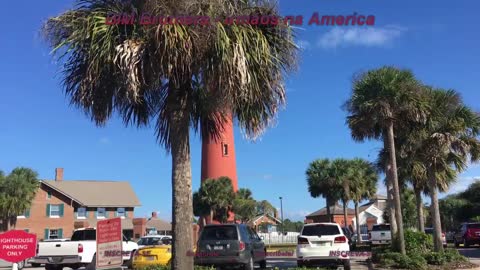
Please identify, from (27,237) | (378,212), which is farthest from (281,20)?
(378,212)

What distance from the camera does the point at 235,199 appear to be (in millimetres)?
55062

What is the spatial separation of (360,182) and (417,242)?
24.3 metres

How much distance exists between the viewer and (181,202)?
10.0 meters

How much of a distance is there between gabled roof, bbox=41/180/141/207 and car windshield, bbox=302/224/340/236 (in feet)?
131

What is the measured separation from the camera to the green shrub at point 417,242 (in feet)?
Result: 70.1

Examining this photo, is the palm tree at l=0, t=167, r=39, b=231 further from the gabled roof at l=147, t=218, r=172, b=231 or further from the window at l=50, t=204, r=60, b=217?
the gabled roof at l=147, t=218, r=172, b=231

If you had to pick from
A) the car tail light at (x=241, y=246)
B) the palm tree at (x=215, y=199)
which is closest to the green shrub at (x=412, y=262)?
the car tail light at (x=241, y=246)

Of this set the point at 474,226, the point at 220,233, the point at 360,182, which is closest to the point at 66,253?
the point at 220,233

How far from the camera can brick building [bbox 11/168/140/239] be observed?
51.4 metres

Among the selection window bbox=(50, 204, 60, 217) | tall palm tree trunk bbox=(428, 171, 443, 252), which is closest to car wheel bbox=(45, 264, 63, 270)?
tall palm tree trunk bbox=(428, 171, 443, 252)

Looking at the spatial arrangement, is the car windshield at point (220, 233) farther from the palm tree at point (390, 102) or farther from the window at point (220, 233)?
the palm tree at point (390, 102)

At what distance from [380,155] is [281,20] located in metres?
19.0

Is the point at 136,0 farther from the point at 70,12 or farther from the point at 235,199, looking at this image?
the point at 235,199

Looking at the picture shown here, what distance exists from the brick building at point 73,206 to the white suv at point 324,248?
3752 cm
